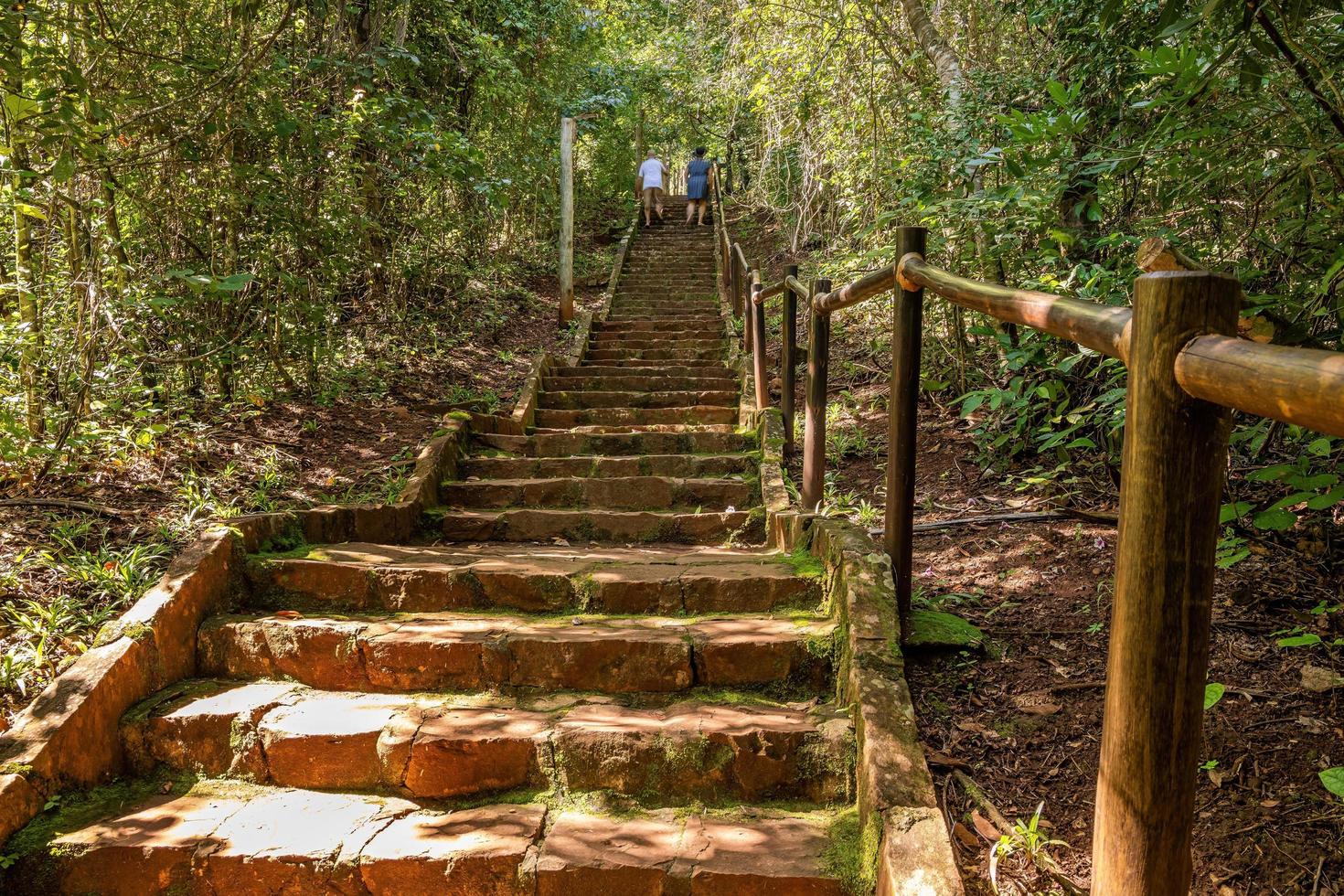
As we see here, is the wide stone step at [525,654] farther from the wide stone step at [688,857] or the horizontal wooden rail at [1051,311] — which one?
the horizontal wooden rail at [1051,311]

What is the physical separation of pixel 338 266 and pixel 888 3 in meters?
4.77

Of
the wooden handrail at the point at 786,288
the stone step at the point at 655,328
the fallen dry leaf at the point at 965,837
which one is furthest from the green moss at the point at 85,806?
the stone step at the point at 655,328

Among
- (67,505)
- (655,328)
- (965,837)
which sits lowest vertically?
(965,837)

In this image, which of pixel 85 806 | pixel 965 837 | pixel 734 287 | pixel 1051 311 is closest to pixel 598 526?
pixel 85 806

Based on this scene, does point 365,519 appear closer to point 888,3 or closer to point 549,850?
point 549,850

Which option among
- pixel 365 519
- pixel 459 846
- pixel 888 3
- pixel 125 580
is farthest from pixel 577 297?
pixel 459 846

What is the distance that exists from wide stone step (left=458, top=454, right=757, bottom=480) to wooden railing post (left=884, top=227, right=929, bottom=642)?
2035 millimetres

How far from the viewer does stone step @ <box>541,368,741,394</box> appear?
21.1 feet

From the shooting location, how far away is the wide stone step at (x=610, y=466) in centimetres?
448

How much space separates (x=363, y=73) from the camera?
4.91 m

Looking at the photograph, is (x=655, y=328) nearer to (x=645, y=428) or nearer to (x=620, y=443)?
(x=645, y=428)

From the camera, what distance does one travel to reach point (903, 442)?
235 centimetres

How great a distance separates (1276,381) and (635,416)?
5.07m

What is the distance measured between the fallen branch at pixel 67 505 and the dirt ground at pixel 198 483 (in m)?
0.02
